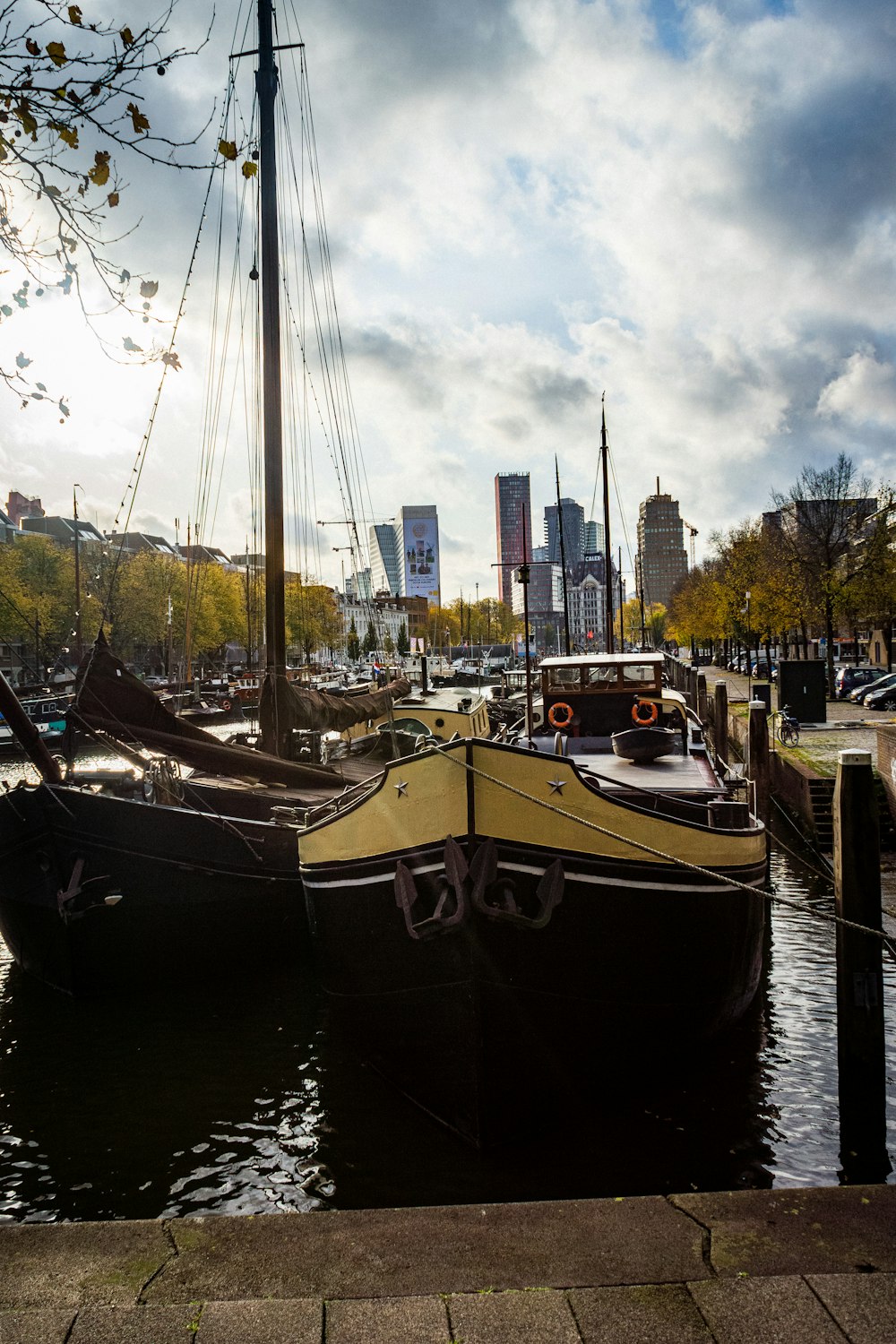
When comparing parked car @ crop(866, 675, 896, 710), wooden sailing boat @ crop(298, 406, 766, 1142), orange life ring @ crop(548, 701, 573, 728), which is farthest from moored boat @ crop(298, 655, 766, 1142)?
parked car @ crop(866, 675, 896, 710)

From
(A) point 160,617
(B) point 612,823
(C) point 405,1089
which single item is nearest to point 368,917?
(C) point 405,1089

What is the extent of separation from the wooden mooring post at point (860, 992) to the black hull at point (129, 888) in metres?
6.44

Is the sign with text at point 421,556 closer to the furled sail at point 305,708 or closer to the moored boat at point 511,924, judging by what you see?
the furled sail at point 305,708

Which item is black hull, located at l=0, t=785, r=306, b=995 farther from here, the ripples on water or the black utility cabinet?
the black utility cabinet

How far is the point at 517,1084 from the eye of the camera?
6.43 metres

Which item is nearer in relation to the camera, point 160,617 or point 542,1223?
point 542,1223

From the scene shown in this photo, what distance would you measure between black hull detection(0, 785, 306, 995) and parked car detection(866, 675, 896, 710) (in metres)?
26.4

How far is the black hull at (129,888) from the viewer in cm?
934

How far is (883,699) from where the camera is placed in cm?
3052

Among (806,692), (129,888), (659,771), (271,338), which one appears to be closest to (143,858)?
(129,888)

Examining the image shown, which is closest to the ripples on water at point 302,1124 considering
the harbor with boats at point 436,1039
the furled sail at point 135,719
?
the harbor with boats at point 436,1039

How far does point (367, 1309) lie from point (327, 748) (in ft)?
44.8

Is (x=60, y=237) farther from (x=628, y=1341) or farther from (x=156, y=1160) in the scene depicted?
(x=156, y=1160)

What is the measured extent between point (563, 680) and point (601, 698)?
0.94m
